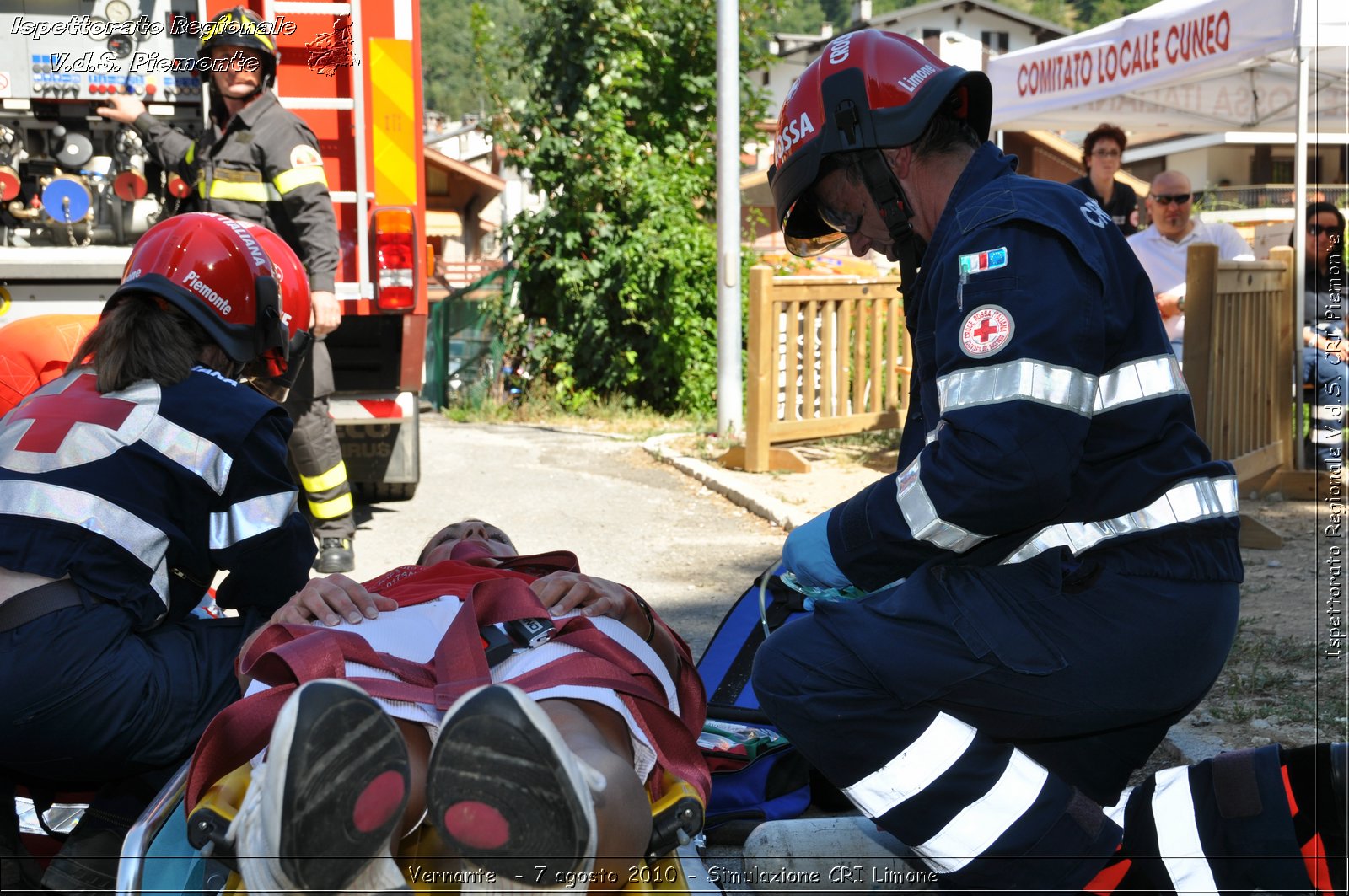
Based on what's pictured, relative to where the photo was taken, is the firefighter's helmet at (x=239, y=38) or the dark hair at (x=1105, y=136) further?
→ the dark hair at (x=1105, y=136)

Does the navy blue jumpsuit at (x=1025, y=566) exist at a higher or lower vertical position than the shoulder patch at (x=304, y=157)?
lower

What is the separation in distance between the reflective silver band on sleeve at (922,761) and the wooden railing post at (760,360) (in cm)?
587

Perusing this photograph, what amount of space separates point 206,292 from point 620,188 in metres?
9.50

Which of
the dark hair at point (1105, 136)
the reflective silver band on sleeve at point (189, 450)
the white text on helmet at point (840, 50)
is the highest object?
the dark hair at point (1105, 136)

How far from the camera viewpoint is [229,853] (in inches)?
78.3

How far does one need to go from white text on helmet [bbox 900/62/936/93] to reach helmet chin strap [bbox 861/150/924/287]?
0.44 ft

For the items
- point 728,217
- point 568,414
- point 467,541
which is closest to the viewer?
point 467,541

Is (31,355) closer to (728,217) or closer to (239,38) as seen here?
(239,38)

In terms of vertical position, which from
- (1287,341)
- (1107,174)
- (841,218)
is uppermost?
(1107,174)

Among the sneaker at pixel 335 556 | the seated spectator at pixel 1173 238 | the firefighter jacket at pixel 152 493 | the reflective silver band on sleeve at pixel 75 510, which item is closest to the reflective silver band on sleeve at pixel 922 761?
the firefighter jacket at pixel 152 493

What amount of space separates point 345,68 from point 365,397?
1.75m

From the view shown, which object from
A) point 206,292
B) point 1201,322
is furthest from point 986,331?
point 1201,322

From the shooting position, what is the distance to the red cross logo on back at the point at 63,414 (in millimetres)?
2576

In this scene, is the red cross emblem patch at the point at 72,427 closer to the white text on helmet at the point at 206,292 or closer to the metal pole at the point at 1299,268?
the white text on helmet at the point at 206,292
